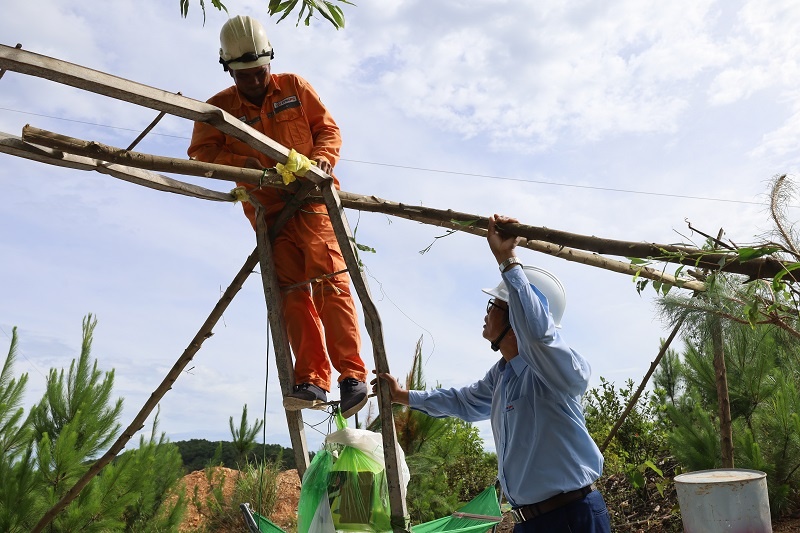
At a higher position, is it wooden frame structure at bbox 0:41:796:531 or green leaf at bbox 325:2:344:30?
green leaf at bbox 325:2:344:30

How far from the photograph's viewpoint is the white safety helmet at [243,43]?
4.05 metres

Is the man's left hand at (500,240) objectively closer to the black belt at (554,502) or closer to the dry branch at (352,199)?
the dry branch at (352,199)

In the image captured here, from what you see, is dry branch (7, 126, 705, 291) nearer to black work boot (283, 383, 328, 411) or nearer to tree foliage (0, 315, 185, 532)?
black work boot (283, 383, 328, 411)

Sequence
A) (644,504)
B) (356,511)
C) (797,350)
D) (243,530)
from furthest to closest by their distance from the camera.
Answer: (243,530) < (644,504) < (797,350) < (356,511)

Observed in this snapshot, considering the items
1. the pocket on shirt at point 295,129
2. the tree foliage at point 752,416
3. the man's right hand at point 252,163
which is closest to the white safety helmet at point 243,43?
the pocket on shirt at point 295,129

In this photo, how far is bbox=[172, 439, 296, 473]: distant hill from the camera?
9.38m

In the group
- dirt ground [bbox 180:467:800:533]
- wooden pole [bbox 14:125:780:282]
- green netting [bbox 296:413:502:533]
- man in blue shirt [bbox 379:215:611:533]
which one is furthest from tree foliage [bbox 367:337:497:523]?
man in blue shirt [bbox 379:215:611:533]

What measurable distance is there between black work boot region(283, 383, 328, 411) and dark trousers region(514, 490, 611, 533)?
4.43 feet

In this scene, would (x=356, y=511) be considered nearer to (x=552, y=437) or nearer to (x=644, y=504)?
(x=552, y=437)

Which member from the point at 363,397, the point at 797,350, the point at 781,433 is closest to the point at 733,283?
the point at 797,350

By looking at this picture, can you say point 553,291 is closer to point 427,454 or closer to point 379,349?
point 379,349

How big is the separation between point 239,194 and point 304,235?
426mm

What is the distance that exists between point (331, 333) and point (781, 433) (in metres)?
3.79

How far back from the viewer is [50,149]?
327 centimetres
